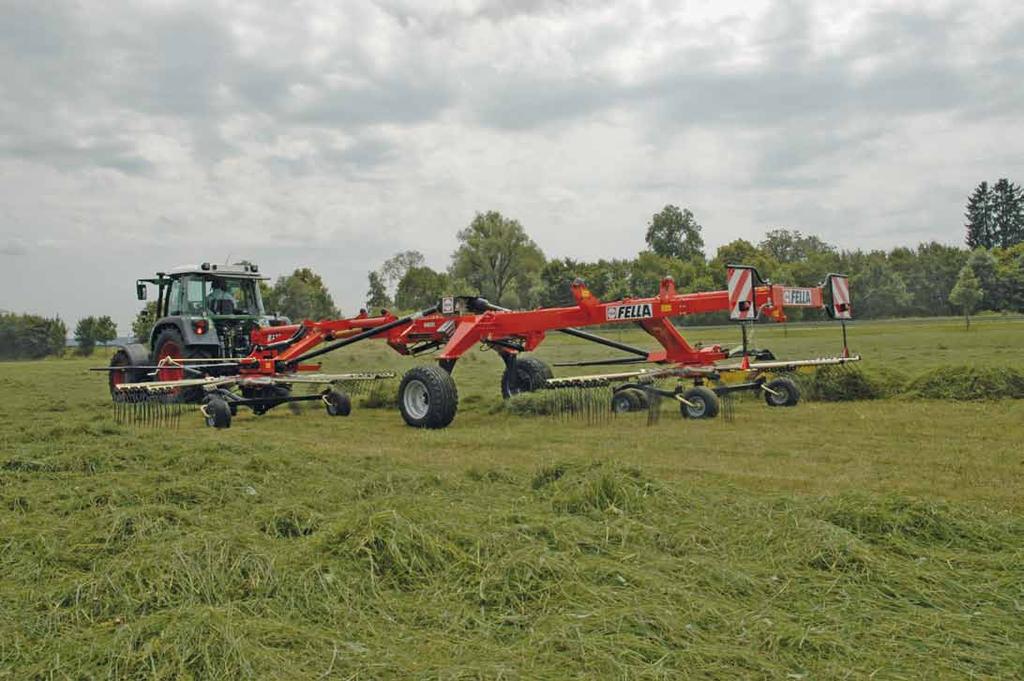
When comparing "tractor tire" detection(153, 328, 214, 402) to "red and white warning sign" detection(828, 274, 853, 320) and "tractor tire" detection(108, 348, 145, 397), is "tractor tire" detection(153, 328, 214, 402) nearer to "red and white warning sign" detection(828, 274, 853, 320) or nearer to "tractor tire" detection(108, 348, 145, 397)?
"tractor tire" detection(108, 348, 145, 397)

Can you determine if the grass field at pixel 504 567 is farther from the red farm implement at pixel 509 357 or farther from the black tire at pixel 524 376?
the black tire at pixel 524 376

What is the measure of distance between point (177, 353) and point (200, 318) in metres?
0.66

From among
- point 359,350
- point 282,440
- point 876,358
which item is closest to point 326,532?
point 282,440

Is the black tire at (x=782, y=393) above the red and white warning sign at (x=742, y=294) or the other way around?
the other way around

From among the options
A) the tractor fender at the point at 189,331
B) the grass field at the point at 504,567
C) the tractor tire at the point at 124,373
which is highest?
the tractor fender at the point at 189,331

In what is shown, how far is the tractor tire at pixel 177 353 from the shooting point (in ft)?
44.3

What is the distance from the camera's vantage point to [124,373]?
14758 mm

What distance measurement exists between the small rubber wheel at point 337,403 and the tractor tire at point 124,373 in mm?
3272

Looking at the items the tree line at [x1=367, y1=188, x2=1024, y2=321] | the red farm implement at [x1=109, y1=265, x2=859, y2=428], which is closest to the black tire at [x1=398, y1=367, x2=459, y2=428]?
the red farm implement at [x1=109, y1=265, x2=859, y2=428]

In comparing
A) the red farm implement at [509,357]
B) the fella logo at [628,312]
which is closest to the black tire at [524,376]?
the red farm implement at [509,357]

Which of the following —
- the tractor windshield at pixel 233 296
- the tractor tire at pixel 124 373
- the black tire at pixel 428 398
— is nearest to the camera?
the black tire at pixel 428 398

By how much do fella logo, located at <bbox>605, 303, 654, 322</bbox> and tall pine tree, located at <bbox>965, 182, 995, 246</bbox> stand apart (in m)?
93.9

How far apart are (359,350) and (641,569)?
26575 millimetres

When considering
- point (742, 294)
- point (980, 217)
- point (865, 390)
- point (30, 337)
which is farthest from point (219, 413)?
point (980, 217)
